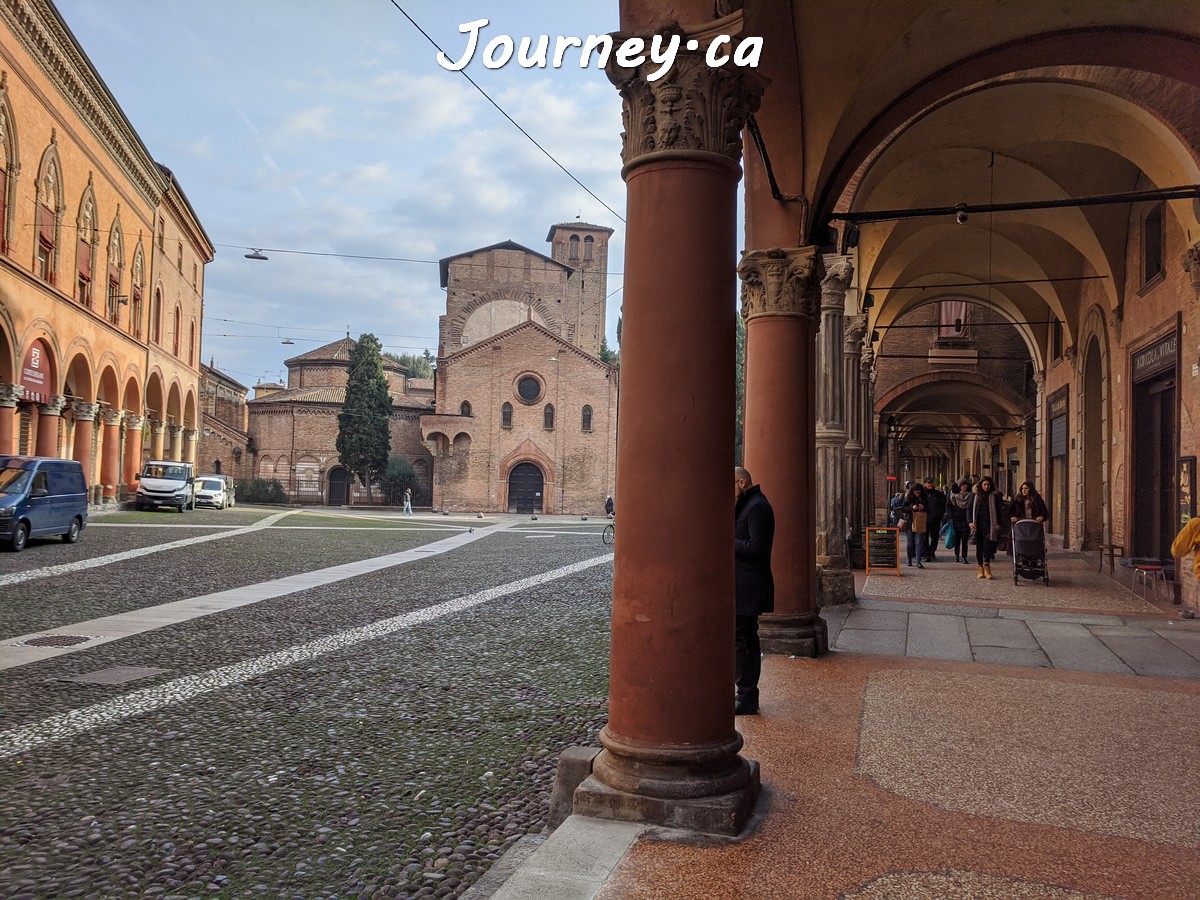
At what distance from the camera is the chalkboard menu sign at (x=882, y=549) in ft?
43.5

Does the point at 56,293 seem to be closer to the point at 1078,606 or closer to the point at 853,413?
the point at 853,413

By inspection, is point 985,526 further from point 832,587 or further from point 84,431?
point 84,431

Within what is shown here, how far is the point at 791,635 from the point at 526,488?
3905 centimetres

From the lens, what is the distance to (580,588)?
1214 cm

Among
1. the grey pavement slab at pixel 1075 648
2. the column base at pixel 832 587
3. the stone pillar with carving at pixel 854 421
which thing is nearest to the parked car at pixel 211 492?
the stone pillar with carving at pixel 854 421

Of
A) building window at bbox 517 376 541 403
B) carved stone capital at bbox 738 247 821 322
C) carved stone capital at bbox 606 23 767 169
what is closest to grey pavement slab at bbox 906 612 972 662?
carved stone capital at bbox 738 247 821 322

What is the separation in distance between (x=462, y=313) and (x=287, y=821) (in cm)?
5164

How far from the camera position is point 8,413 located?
19766 mm

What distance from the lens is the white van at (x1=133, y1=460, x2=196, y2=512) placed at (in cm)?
2675

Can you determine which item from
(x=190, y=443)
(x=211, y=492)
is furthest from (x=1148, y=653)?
(x=190, y=443)

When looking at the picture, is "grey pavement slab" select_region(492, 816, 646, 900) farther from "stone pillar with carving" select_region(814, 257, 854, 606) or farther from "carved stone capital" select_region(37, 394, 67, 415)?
"carved stone capital" select_region(37, 394, 67, 415)

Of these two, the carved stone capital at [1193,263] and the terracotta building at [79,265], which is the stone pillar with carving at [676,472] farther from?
the terracotta building at [79,265]

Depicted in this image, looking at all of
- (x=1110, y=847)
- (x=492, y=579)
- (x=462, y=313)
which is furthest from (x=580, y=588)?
(x=462, y=313)

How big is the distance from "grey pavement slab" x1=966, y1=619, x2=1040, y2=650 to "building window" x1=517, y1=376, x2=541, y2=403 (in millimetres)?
37668
